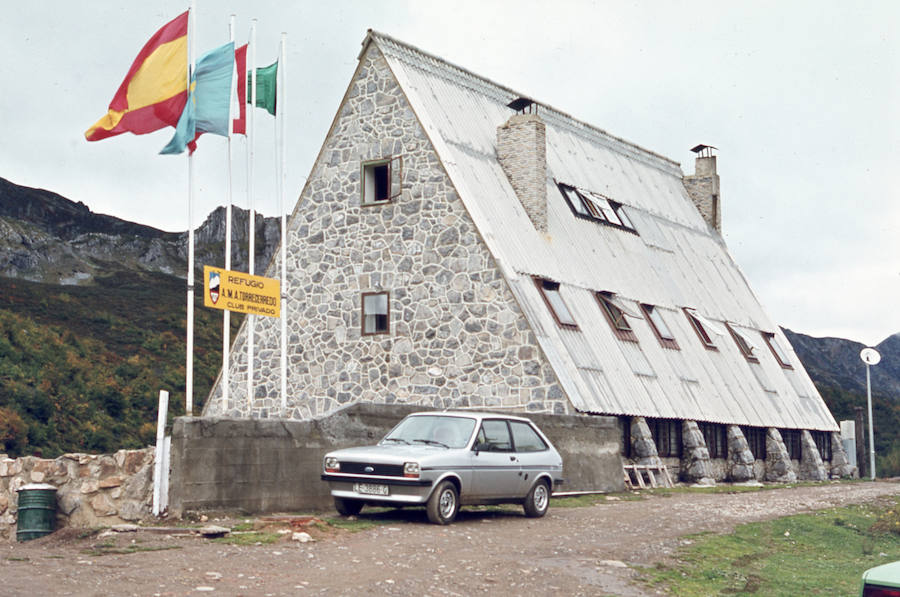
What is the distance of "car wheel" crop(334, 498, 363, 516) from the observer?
661 inches

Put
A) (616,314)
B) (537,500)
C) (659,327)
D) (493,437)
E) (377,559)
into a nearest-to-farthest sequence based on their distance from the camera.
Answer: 1. (377,559)
2. (493,437)
3. (537,500)
4. (616,314)
5. (659,327)

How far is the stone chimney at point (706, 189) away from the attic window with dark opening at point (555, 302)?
15666 millimetres

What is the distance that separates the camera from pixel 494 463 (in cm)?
1744

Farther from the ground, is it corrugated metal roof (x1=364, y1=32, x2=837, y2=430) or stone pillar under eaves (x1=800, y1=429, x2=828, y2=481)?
corrugated metal roof (x1=364, y1=32, x2=837, y2=430)

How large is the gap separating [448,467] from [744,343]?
72.6ft

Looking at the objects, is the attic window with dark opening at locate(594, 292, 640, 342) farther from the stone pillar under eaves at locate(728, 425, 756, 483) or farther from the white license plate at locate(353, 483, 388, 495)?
the white license plate at locate(353, 483, 388, 495)

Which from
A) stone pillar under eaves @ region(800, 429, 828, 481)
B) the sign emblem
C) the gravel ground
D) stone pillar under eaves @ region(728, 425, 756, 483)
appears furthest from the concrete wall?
stone pillar under eaves @ region(800, 429, 828, 481)

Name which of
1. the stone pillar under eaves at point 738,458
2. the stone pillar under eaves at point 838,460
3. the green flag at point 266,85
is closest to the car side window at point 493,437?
the green flag at point 266,85

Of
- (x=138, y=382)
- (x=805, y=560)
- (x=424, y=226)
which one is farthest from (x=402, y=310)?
(x=138, y=382)

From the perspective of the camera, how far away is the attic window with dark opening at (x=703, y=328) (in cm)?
3397

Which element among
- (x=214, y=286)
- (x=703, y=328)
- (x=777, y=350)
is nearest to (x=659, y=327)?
(x=703, y=328)

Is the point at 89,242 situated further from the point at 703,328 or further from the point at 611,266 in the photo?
the point at 611,266

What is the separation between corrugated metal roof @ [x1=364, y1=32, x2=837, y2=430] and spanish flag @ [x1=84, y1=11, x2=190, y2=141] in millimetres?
8488

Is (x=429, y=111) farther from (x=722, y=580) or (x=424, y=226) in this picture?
(x=722, y=580)
